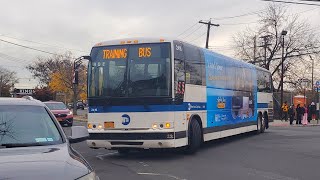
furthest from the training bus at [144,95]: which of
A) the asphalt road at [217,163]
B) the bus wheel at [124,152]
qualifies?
the bus wheel at [124,152]

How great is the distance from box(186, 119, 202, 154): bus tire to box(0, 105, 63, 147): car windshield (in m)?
7.77

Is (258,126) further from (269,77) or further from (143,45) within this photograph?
(143,45)

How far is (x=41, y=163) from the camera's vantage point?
165 inches

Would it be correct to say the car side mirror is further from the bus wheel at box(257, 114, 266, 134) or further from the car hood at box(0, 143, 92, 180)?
the bus wheel at box(257, 114, 266, 134)

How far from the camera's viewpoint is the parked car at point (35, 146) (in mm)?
4004

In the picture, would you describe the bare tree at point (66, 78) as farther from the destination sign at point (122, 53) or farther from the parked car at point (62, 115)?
the destination sign at point (122, 53)

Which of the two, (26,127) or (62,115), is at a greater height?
(26,127)

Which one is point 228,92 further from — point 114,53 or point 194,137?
point 114,53

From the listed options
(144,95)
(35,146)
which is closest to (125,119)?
(144,95)

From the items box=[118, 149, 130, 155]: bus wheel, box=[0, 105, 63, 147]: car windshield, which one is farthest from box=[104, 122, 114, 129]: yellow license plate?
box=[0, 105, 63, 147]: car windshield

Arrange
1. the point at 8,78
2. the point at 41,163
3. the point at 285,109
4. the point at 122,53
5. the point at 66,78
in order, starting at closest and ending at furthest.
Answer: the point at 41,163 → the point at 122,53 → the point at 285,109 → the point at 66,78 → the point at 8,78

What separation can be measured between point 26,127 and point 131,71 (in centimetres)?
728

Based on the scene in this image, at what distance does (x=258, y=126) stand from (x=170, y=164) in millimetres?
11562

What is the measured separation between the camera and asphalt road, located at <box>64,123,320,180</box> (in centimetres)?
982
